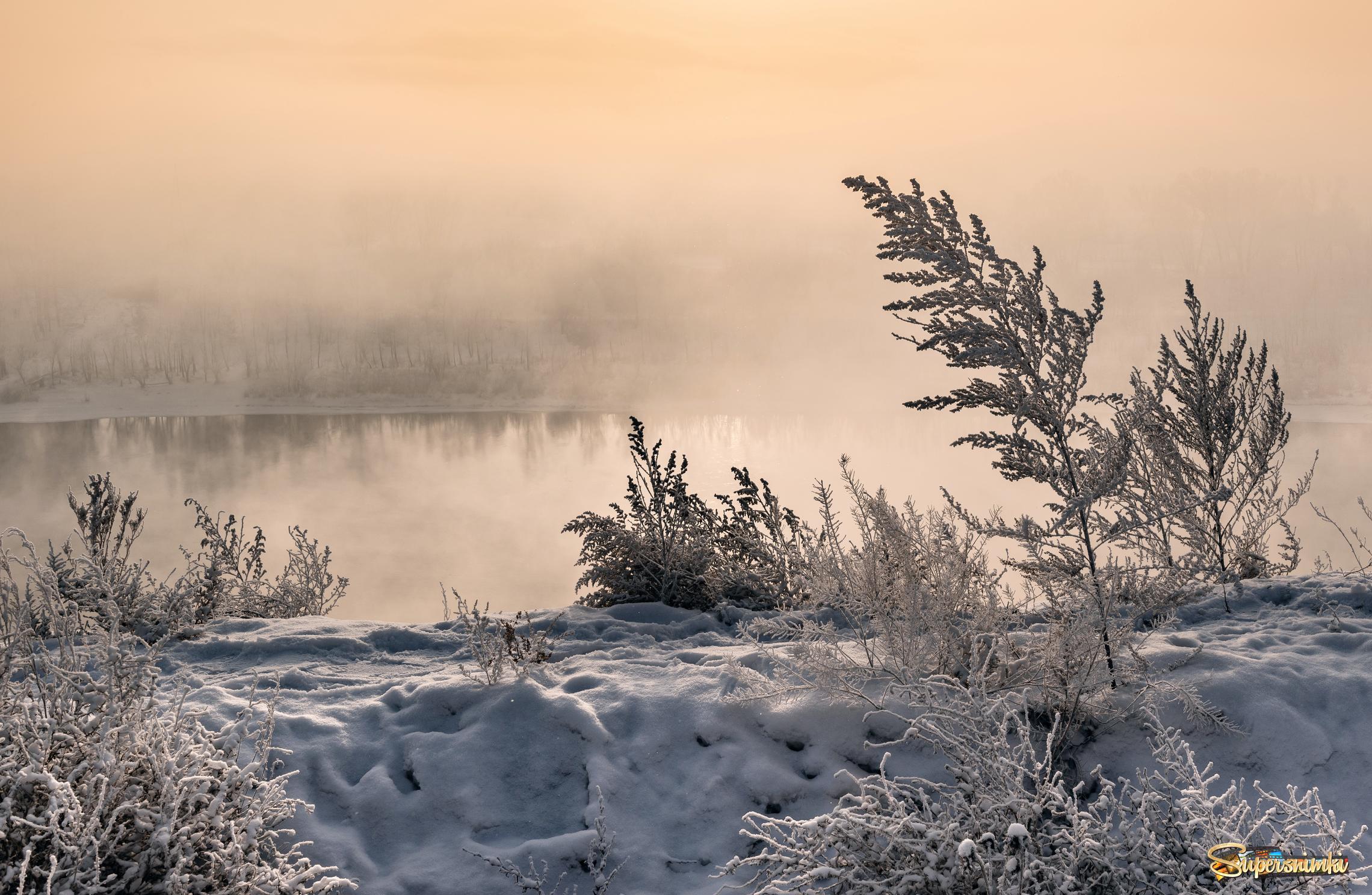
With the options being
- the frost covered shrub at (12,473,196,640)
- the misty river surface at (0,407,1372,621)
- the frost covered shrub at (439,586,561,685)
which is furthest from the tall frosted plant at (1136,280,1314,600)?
the misty river surface at (0,407,1372,621)

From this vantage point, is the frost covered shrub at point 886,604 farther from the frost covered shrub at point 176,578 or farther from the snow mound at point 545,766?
the frost covered shrub at point 176,578

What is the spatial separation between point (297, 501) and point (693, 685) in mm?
52823

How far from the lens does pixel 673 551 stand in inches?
290

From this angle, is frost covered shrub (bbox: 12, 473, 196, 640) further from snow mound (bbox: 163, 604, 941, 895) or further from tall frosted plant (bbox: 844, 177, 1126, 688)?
tall frosted plant (bbox: 844, 177, 1126, 688)

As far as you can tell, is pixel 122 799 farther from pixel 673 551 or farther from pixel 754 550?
pixel 754 550

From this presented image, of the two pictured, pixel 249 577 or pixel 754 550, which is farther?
pixel 249 577

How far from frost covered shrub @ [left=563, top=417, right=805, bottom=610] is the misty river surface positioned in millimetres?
17886

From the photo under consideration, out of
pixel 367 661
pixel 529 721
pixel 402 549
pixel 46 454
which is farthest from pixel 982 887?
pixel 46 454

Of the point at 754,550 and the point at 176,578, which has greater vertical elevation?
the point at 754,550

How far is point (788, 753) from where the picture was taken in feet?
13.8

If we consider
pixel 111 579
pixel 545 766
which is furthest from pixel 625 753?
pixel 111 579

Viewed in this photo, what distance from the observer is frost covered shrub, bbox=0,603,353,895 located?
9.41 feet
